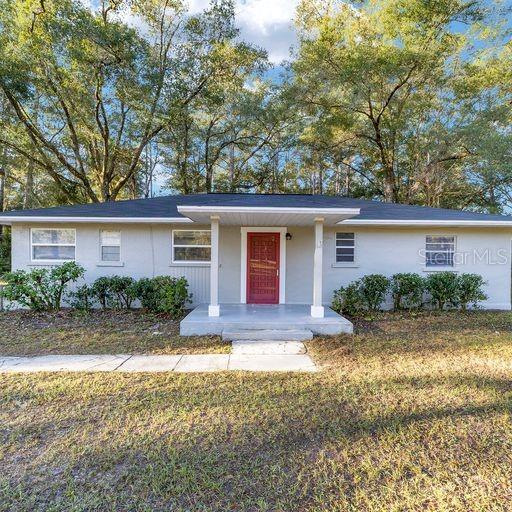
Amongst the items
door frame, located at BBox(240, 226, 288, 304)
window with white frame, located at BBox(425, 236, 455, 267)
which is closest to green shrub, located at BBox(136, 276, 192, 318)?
door frame, located at BBox(240, 226, 288, 304)

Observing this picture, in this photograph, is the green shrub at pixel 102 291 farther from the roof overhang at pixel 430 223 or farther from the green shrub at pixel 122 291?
the roof overhang at pixel 430 223

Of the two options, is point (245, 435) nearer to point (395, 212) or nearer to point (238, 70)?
point (395, 212)

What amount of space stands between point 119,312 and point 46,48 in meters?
10.4

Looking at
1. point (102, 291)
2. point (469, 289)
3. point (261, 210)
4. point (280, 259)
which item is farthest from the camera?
point (280, 259)

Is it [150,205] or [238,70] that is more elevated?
[238,70]

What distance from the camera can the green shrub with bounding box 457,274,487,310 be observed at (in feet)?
28.1

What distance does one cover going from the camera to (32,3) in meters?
10.9

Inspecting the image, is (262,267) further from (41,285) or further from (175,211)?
(41,285)

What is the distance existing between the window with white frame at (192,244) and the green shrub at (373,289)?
14.7ft

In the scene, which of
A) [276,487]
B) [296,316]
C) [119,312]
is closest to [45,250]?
[119,312]

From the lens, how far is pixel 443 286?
28.0 ft

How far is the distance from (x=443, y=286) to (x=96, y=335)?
880 cm

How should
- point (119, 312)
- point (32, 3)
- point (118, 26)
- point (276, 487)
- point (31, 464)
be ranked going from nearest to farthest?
point (276, 487) < point (31, 464) < point (119, 312) < point (32, 3) < point (118, 26)

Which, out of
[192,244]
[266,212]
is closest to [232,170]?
[192,244]
